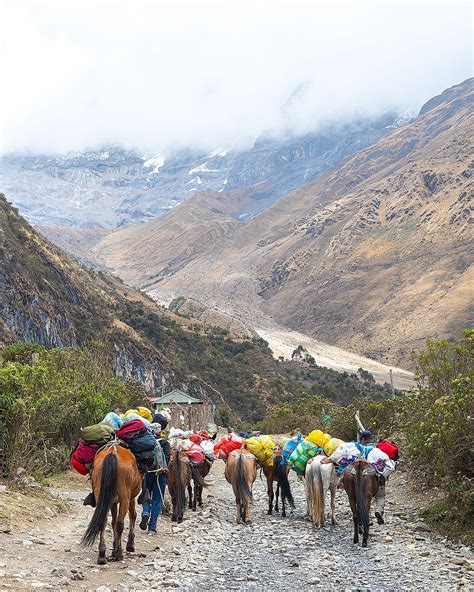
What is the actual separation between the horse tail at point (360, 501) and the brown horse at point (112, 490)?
4185 mm

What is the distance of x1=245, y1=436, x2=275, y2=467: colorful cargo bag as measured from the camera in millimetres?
14883

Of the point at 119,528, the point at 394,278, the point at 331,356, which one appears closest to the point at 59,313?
the point at 119,528

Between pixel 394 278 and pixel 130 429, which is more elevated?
pixel 394 278

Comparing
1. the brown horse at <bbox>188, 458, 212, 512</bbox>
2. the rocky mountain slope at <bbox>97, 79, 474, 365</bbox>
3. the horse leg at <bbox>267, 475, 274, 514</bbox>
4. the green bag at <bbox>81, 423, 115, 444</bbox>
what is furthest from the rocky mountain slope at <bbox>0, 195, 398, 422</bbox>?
the rocky mountain slope at <bbox>97, 79, 474, 365</bbox>

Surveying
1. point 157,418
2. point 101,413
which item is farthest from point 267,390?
point 157,418

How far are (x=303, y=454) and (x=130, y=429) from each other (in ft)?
18.1

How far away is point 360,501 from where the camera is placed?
35.8ft

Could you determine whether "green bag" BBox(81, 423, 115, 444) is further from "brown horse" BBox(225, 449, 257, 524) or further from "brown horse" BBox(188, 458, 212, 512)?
→ "brown horse" BBox(188, 458, 212, 512)

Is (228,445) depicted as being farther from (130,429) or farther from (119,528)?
(119,528)

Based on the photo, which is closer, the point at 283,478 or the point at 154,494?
the point at 154,494

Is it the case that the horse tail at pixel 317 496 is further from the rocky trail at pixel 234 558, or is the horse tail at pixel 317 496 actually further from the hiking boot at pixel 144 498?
the hiking boot at pixel 144 498

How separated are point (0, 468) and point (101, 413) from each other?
7.08 metres

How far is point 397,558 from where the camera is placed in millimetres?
9617

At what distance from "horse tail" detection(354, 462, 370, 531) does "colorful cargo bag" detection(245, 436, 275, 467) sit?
159 inches
